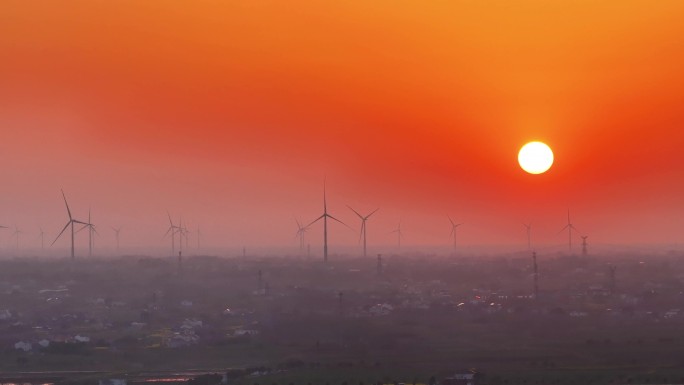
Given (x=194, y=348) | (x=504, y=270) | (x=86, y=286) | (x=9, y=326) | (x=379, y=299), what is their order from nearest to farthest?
(x=194, y=348), (x=9, y=326), (x=379, y=299), (x=86, y=286), (x=504, y=270)

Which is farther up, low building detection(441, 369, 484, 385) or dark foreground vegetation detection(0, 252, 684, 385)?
dark foreground vegetation detection(0, 252, 684, 385)

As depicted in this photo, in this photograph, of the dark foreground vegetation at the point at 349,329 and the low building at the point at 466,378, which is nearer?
the low building at the point at 466,378

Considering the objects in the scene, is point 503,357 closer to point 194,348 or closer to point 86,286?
point 194,348

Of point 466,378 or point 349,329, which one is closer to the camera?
point 466,378

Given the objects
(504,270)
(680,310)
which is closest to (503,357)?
(680,310)

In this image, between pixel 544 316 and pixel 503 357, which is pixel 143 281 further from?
pixel 503 357

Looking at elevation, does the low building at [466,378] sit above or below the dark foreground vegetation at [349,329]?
below

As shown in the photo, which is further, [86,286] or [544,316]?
[86,286]

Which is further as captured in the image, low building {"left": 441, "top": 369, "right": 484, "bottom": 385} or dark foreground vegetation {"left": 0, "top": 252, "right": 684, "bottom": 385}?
dark foreground vegetation {"left": 0, "top": 252, "right": 684, "bottom": 385}

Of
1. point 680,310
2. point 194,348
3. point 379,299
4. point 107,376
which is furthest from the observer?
point 379,299

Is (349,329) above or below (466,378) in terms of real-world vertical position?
above

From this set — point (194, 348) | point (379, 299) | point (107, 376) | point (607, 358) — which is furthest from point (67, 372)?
point (379, 299)
